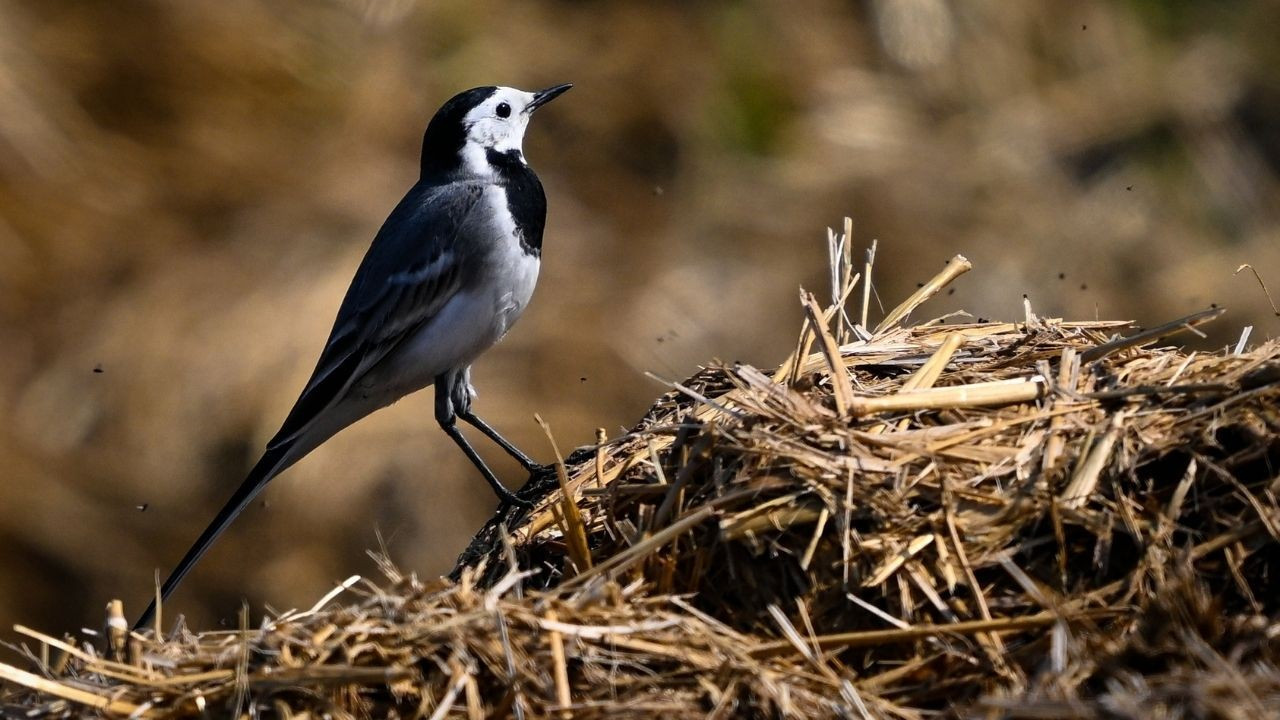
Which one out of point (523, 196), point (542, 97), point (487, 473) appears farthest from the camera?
point (542, 97)

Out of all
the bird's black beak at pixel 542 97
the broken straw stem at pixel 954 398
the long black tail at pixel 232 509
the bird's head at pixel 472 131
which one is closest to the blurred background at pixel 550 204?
the long black tail at pixel 232 509

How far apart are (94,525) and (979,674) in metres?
7.85

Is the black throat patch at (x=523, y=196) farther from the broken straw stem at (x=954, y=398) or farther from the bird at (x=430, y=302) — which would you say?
the broken straw stem at (x=954, y=398)

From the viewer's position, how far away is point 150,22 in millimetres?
11719

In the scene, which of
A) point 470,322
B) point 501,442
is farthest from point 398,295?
point 501,442

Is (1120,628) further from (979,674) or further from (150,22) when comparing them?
(150,22)

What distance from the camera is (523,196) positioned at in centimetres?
666

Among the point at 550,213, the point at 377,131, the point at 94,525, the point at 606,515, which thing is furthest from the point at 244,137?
the point at 606,515

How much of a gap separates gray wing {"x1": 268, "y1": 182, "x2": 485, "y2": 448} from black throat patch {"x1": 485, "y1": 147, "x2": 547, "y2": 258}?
0.47 ft

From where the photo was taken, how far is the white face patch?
6848 millimetres

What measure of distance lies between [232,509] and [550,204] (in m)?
6.15

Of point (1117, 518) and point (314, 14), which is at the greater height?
point (314, 14)

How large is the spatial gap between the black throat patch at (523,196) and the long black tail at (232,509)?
1243 mm

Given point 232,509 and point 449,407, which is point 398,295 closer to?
point 449,407
